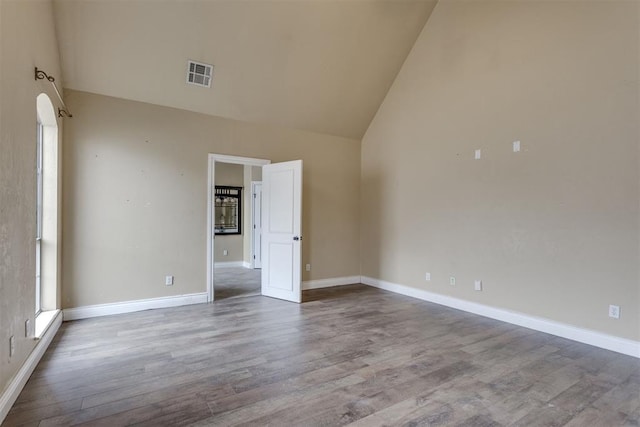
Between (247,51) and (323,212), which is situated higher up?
(247,51)

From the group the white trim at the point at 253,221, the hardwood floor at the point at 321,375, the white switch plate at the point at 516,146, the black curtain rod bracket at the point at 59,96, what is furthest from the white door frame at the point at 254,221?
the white switch plate at the point at 516,146

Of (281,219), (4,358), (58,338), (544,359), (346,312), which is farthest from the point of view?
(281,219)

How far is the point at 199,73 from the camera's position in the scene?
166 inches

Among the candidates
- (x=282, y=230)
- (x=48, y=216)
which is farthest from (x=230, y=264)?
(x=48, y=216)

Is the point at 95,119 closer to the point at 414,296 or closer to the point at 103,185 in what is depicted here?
the point at 103,185

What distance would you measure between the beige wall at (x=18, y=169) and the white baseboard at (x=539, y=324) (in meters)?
4.59

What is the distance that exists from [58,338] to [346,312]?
317 centimetres

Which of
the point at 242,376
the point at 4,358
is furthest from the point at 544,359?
the point at 4,358

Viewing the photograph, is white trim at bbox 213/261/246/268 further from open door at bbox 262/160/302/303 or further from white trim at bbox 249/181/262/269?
open door at bbox 262/160/302/303

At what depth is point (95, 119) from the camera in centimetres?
396

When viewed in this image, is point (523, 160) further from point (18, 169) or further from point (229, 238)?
point (229, 238)

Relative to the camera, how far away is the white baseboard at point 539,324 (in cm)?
306

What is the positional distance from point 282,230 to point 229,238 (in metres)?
3.61

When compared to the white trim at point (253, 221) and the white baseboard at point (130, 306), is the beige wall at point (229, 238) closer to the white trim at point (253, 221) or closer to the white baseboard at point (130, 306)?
the white trim at point (253, 221)
